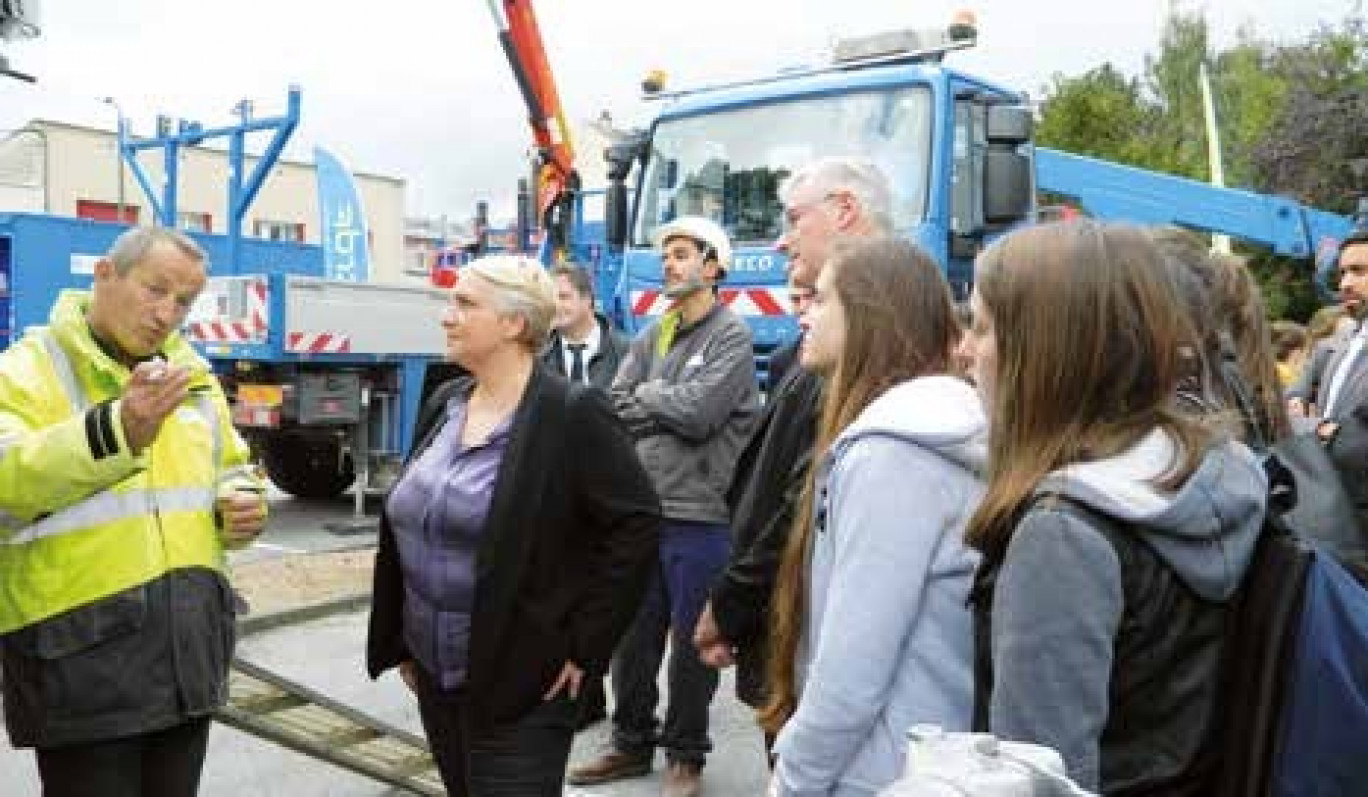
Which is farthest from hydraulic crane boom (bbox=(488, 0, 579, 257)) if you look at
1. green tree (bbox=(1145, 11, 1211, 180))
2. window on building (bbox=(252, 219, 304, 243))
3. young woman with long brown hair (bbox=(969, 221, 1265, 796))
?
window on building (bbox=(252, 219, 304, 243))

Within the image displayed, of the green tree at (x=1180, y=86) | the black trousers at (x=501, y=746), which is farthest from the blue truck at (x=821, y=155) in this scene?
the green tree at (x=1180, y=86)

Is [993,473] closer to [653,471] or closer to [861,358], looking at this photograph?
[861,358]

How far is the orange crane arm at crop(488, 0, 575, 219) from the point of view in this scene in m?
9.83

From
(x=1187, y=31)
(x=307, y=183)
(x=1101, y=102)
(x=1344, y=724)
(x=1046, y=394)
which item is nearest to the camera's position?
(x=1344, y=724)

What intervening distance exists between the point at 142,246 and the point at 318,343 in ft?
22.7

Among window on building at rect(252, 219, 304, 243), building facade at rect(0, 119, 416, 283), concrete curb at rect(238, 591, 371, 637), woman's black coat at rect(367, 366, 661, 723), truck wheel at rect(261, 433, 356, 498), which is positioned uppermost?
building facade at rect(0, 119, 416, 283)

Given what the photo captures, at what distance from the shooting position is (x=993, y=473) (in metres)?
1.70

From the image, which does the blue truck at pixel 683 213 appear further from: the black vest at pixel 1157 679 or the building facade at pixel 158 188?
the building facade at pixel 158 188

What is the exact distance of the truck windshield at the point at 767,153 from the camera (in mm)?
7066

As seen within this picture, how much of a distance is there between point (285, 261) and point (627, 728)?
1120 cm

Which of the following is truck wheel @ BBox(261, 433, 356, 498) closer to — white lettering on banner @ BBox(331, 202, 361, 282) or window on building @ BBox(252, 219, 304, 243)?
white lettering on banner @ BBox(331, 202, 361, 282)

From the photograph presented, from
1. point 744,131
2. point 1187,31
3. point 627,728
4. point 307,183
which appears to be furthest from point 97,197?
point 627,728

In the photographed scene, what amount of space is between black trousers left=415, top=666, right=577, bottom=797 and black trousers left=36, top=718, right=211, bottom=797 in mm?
497

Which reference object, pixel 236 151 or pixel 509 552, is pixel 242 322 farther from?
pixel 509 552
